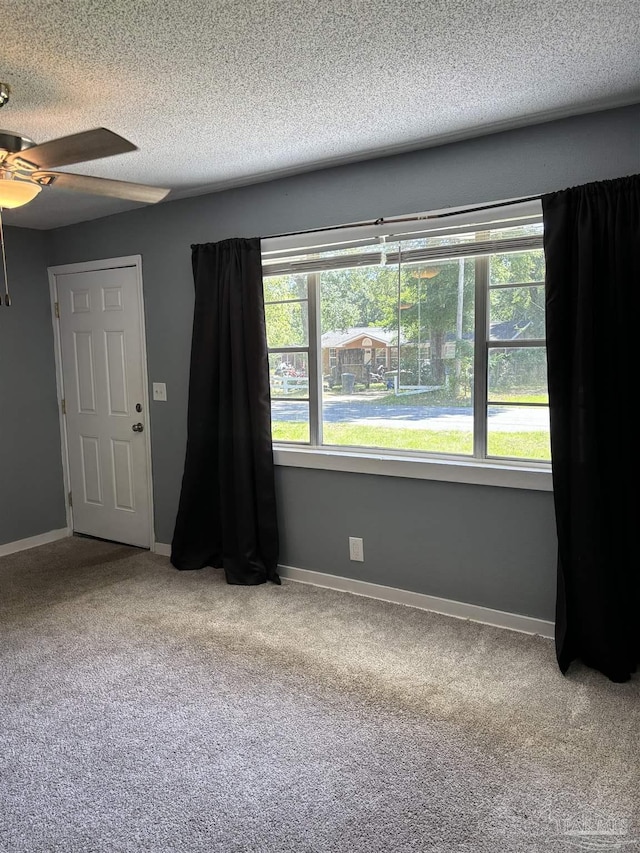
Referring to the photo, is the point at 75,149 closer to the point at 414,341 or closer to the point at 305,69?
the point at 305,69

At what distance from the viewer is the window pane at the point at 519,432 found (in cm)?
290

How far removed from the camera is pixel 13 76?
6.78ft

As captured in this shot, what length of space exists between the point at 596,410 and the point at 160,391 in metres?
2.77

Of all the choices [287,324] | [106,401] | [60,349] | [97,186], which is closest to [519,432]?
[287,324]

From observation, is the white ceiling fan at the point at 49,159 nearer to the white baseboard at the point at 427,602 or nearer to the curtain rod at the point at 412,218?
the curtain rod at the point at 412,218

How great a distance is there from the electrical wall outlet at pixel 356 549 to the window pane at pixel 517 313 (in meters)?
1.34

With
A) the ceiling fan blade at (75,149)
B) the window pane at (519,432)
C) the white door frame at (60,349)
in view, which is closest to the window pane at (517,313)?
the window pane at (519,432)

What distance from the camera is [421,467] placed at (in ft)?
10.4

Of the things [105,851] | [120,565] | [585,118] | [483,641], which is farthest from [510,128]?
[120,565]

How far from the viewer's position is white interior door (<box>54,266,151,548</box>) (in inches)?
167

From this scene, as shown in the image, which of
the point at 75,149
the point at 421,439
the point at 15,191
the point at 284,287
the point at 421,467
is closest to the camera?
the point at 75,149

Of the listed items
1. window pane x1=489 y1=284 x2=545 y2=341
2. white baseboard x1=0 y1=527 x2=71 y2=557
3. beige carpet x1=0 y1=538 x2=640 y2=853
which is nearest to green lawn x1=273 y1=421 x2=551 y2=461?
window pane x1=489 y1=284 x2=545 y2=341

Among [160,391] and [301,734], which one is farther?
[160,391]

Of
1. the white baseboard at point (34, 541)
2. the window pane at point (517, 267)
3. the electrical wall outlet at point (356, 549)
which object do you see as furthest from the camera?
the white baseboard at point (34, 541)
